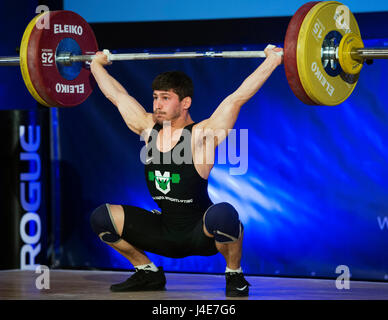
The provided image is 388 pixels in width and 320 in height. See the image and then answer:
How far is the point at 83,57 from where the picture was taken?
4.32 metres

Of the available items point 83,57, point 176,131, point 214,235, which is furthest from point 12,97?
point 214,235

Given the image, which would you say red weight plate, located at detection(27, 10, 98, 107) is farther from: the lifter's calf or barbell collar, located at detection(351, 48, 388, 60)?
barbell collar, located at detection(351, 48, 388, 60)

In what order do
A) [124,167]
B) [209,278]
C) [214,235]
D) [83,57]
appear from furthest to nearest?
1. [124,167]
2. [209,278]
3. [83,57]
4. [214,235]

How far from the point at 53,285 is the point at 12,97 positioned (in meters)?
1.58

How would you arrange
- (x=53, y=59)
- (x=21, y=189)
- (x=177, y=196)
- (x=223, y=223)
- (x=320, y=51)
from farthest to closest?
1. (x=21, y=189)
2. (x=53, y=59)
3. (x=177, y=196)
4. (x=320, y=51)
5. (x=223, y=223)

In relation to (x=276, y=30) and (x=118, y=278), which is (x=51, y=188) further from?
(x=276, y=30)

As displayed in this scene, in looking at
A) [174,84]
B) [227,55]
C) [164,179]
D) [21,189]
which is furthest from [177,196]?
[21,189]

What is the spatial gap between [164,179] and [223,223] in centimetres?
43

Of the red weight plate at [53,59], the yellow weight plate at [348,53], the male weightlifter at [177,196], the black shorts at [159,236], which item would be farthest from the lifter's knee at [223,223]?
the red weight plate at [53,59]

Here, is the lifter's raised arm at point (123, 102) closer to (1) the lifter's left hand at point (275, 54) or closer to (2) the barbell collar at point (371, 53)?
(1) the lifter's left hand at point (275, 54)

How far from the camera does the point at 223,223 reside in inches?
148

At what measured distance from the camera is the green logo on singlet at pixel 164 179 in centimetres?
398

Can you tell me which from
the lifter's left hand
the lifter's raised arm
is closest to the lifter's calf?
the lifter's raised arm

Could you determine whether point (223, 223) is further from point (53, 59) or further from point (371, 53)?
point (53, 59)
